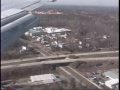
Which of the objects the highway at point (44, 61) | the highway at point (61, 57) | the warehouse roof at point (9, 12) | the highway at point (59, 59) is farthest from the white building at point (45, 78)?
the warehouse roof at point (9, 12)

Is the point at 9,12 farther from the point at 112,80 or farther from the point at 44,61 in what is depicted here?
the point at 44,61

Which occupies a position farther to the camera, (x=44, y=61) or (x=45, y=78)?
(x=44, y=61)

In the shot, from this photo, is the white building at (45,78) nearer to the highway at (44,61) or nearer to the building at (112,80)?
the highway at (44,61)

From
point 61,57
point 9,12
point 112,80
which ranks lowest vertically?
point 61,57

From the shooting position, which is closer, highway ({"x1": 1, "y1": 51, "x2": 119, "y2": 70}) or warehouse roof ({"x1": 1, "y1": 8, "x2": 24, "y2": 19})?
warehouse roof ({"x1": 1, "y1": 8, "x2": 24, "y2": 19})

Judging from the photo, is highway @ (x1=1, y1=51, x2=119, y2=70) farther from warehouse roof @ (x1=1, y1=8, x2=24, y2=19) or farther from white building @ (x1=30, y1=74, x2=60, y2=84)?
warehouse roof @ (x1=1, y1=8, x2=24, y2=19)

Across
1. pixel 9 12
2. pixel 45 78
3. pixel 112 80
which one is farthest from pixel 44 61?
pixel 9 12

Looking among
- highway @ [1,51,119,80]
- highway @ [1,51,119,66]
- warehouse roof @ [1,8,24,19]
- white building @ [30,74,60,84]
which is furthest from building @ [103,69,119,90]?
warehouse roof @ [1,8,24,19]

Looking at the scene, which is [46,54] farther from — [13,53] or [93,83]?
[93,83]

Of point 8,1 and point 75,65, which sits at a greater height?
point 8,1

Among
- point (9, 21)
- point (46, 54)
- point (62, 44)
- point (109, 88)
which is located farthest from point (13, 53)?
point (9, 21)

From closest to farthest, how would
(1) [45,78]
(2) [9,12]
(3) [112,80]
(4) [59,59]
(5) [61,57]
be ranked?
(2) [9,12] → (3) [112,80] → (1) [45,78] → (4) [59,59] → (5) [61,57]
